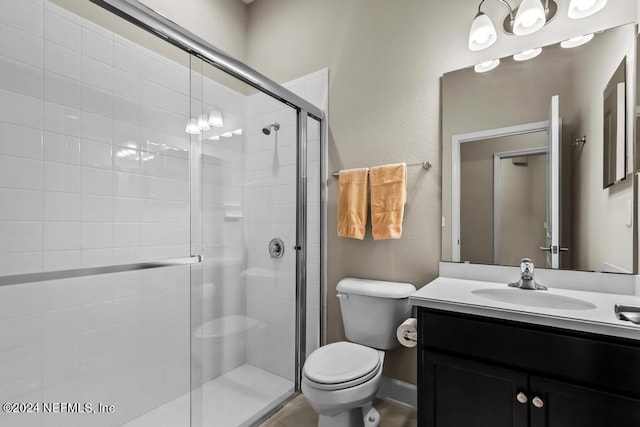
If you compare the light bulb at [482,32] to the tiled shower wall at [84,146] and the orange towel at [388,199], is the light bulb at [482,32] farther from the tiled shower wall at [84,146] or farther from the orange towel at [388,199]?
the tiled shower wall at [84,146]

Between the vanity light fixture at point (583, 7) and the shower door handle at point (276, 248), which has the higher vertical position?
the vanity light fixture at point (583, 7)

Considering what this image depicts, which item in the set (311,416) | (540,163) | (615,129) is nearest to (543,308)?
(540,163)

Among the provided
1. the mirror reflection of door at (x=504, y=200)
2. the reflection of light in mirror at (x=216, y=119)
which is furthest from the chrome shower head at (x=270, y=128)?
the mirror reflection of door at (x=504, y=200)

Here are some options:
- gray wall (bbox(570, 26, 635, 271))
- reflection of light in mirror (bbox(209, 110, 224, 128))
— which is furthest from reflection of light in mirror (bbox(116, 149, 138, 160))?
gray wall (bbox(570, 26, 635, 271))

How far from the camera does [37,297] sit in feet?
4.36

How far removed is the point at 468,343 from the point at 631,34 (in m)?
1.40

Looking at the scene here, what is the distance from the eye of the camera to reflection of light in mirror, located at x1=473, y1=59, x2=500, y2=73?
1.60 metres

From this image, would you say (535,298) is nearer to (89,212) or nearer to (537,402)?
(537,402)

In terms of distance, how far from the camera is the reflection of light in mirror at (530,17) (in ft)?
4.60

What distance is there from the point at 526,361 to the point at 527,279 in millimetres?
446

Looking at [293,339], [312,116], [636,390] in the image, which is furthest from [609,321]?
[312,116]

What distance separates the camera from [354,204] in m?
1.93

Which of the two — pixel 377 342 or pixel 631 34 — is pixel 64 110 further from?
pixel 631 34

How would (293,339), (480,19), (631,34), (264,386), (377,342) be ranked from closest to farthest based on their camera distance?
(631,34) → (480,19) → (377,342) → (264,386) → (293,339)
